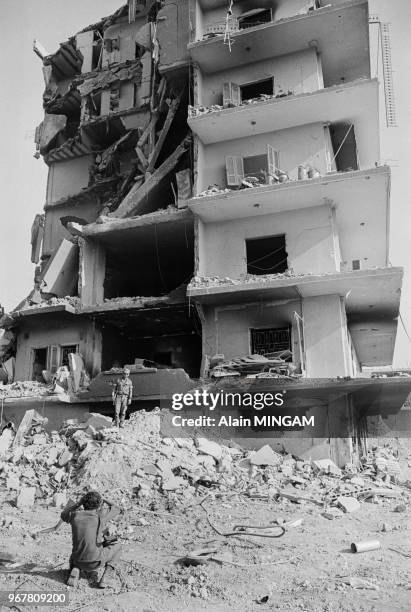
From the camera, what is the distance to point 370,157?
77.1 ft

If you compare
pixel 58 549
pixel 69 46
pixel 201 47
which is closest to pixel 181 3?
pixel 201 47

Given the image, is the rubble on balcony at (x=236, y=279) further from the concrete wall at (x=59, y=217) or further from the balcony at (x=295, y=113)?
the concrete wall at (x=59, y=217)

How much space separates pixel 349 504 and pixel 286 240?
32.9 ft

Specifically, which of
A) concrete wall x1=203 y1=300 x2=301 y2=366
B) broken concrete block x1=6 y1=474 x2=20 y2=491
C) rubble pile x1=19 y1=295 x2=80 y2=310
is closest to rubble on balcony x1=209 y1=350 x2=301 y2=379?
concrete wall x1=203 y1=300 x2=301 y2=366

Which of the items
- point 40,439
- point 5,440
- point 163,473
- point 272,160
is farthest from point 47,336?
point 272,160

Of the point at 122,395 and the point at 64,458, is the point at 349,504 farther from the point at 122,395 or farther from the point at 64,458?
the point at 122,395

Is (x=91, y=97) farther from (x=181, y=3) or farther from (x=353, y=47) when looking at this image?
(x=353, y=47)

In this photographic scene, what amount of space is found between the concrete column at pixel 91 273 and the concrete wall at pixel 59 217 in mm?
7869

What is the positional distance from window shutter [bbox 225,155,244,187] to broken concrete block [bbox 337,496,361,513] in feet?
39.4

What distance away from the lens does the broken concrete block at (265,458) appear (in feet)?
45.2

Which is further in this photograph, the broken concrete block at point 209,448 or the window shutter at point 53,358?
the window shutter at point 53,358

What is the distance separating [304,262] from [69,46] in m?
21.9

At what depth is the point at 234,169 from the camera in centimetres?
1973

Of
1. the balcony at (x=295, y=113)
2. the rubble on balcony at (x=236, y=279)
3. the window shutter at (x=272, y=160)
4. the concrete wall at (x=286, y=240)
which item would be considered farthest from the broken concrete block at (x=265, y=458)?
the balcony at (x=295, y=113)
